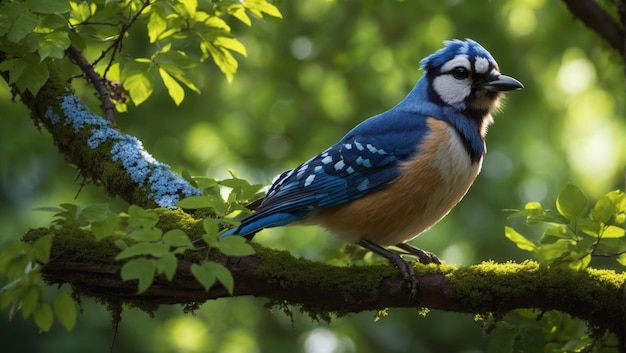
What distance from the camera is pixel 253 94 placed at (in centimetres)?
1018

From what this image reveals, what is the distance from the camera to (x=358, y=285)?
372cm

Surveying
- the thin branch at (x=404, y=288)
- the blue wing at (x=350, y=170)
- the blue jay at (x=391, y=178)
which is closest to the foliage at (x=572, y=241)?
the thin branch at (x=404, y=288)

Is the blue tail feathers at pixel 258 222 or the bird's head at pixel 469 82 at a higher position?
the bird's head at pixel 469 82

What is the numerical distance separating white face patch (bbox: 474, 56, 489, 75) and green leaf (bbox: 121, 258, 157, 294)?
8.52 ft

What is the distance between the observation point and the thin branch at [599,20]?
5281mm

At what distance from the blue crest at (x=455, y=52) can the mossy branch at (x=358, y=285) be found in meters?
1.46

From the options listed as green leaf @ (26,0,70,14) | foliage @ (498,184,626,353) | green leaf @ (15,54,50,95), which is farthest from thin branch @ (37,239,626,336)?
green leaf @ (26,0,70,14)

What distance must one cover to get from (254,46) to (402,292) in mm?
6238

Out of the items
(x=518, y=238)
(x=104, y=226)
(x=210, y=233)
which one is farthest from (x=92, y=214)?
(x=518, y=238)

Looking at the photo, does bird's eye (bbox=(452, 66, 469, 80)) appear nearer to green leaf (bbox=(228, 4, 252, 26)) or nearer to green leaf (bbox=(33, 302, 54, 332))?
green leaf (bbox=(228, 4, 252, 26))

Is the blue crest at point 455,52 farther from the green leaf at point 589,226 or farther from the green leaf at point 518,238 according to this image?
the green leaf at point 589,226

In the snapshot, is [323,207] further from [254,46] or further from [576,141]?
[576,141]

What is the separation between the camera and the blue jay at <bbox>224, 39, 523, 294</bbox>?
4.39m

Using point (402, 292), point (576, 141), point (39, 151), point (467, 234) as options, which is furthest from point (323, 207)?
point (576, 141)
